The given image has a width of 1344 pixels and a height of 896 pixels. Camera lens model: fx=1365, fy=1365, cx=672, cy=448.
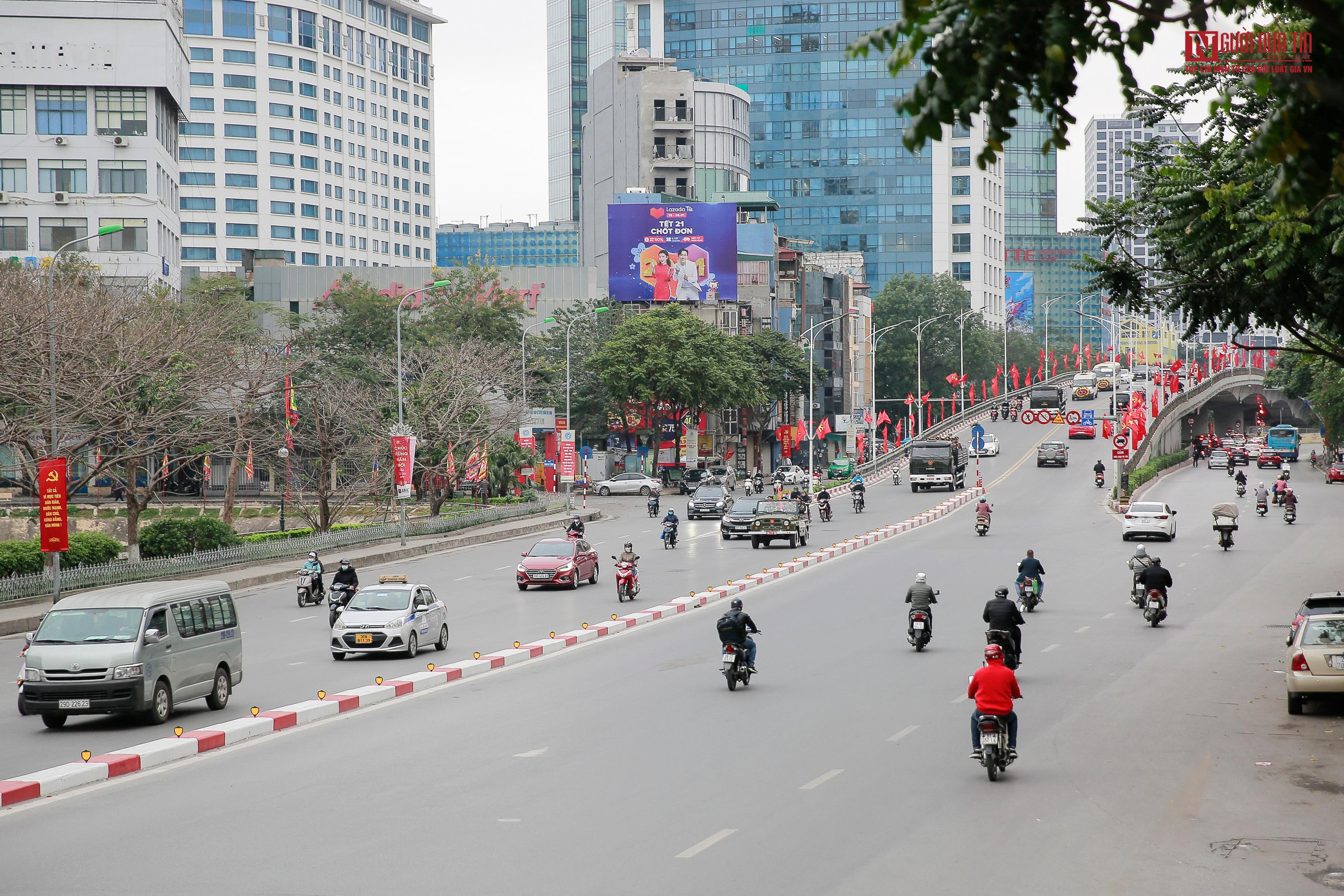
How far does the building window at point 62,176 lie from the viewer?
75.6 meters

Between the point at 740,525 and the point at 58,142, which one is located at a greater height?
the point at 58,142

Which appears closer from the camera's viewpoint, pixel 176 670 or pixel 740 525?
pixel 176 670

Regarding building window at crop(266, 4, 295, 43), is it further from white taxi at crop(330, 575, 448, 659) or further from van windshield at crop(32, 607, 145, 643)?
van windshield at crop(32, 607, 145, 643)

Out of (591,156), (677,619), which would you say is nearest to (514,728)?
(677,619)

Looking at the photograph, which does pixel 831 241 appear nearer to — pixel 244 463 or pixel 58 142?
→ pixel 58 142

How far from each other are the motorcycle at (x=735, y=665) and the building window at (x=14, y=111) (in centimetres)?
6933

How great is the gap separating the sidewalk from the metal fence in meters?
0.20

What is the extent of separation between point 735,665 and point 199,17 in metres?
125

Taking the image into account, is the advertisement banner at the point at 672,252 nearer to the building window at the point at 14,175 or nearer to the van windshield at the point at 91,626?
the building window at the point at 14,175

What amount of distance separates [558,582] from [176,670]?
17.6 metres

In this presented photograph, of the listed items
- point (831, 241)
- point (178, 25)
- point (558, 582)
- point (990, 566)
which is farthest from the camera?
point (831, 241)

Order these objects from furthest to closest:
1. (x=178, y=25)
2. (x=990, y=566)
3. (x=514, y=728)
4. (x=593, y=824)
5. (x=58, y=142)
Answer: (x=178, y=25), (x=58, y=142), (x=990, y=566), (x=514, y=728), (x=593, y=824)

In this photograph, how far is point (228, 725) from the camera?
17.1m

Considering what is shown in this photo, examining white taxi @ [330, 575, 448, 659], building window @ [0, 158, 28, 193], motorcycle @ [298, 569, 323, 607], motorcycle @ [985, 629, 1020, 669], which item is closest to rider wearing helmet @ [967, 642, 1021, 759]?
motorcycle @ [985, 629, 1020, 669]
